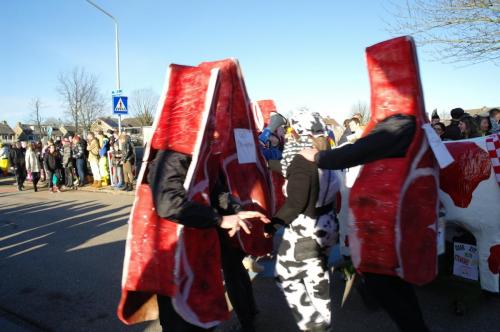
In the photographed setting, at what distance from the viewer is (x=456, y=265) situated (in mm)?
3439

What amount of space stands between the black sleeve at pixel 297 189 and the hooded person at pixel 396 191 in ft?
0.63

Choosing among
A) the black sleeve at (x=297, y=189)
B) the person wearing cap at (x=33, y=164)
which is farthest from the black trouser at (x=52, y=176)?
the black sleeve at (x=297, y=189)

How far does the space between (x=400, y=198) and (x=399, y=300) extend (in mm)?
614

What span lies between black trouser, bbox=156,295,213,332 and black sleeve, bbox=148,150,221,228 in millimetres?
480

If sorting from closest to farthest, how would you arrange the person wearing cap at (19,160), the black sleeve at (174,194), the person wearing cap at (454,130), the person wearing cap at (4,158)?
the black sleeve at (174,194)
the person wearing cap at (454,130)
the person wearing cap at (19,160)
the person wearing cap at (4,158)

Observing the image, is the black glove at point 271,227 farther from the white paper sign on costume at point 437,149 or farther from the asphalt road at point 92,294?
the white paper sign on costume at point 437,149

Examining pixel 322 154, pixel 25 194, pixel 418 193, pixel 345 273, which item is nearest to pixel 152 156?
pixel 322 154

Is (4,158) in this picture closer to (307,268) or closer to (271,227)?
(271,227)

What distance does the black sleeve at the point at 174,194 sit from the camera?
1959 millimetres

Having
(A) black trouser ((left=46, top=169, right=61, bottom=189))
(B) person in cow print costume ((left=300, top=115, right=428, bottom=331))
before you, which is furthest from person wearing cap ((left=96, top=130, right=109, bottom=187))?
(B) person in cow print costume ((left=300, top=115, right=428, bottom=331))

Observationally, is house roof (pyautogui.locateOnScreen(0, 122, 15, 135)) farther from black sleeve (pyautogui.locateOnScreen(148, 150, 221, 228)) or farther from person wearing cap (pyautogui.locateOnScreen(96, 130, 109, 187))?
black sleeve (pyautogui.locateOnScreen(148, 150, 221, 228))

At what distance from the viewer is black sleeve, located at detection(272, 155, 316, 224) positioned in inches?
100

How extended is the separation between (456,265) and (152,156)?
2.78 metres

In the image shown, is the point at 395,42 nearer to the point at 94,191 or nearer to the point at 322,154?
the point at 322,154
